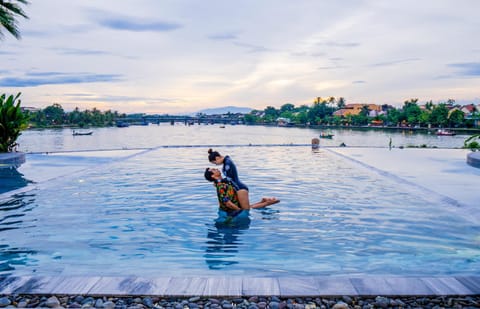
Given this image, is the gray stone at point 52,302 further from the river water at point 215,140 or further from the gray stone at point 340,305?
the river water at point 215,140

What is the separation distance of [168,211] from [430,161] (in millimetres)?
13793

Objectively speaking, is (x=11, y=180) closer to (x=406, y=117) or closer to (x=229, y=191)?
(x=229, y=191)

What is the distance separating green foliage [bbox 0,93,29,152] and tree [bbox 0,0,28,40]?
4.48 metres

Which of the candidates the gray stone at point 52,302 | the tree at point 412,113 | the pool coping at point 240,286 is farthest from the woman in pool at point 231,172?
the tree at point 412,113

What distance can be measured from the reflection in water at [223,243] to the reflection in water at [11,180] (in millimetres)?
6711

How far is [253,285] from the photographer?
4.18m

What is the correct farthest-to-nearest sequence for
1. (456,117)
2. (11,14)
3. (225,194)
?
(456,117) → (11,14) → (225,194)

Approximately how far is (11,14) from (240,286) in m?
22.7

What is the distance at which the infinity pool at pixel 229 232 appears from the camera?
5.41 meters

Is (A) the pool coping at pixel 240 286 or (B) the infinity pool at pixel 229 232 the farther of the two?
(B) the infinity pool at pixel 229 232

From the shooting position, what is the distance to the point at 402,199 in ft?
32.2

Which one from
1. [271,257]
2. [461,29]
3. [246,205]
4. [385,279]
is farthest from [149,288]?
[461,29]

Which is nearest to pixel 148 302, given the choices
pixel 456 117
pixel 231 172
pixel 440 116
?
pixel 231 172

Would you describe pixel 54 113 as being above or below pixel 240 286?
above
